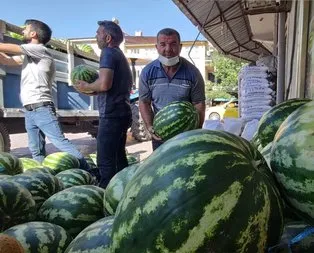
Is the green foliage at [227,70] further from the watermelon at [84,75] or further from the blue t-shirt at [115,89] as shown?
the blue t-shirt at [115,89]

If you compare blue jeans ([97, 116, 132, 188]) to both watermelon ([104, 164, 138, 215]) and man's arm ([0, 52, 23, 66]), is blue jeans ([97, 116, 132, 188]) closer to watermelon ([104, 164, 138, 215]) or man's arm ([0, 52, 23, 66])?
man's arm ([0, 52, 23, 66])

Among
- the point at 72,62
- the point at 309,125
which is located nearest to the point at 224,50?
the point at 72,62

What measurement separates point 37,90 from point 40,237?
12.9ft

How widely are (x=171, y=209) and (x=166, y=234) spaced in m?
0.05

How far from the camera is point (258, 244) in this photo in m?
0.83

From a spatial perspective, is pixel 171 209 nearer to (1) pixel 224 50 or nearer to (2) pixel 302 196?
(2) pixel 302 196

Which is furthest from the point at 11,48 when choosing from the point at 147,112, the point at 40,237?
the point at 40,237

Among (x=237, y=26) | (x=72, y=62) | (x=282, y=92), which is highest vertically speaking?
(x=237, y=26)

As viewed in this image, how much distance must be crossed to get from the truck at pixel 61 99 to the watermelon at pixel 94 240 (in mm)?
6339

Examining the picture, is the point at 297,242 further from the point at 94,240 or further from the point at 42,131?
the point at 42,131

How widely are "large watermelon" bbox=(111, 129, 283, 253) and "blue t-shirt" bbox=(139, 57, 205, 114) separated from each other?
3.22 m

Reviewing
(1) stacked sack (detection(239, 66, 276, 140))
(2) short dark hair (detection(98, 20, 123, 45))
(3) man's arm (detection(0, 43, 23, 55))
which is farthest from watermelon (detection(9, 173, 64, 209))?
(1) stacked sack (detection(239, 66, 276, 140))

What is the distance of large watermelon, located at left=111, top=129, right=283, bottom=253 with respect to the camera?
807 mm

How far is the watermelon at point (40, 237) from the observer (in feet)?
4.66
